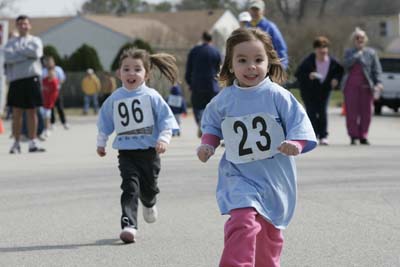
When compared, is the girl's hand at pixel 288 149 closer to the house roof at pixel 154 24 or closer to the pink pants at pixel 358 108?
the pink pants at pixel 358 108

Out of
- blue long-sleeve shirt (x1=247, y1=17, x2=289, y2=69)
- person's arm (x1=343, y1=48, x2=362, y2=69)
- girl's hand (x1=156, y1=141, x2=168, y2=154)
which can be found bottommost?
person's arm (x1=343, y1=48, x2=362, y2=69)

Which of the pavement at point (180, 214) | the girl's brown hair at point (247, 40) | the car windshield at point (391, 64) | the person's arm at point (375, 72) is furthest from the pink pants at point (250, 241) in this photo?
the car windshield at point (391, 64)

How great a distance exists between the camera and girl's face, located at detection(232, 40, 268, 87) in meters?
6.02

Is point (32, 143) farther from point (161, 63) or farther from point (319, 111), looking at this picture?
point (161, 63)

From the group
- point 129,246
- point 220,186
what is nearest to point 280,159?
point 220,186

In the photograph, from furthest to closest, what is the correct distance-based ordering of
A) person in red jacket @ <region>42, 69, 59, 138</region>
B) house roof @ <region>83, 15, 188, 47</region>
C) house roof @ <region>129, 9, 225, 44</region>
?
house roof @ <region>129, 9, 225, 44</region> → house roof @ <region>83, 15, 188, 47</region> → person in red jacket @ <region>42, 69, 59, 138</region>

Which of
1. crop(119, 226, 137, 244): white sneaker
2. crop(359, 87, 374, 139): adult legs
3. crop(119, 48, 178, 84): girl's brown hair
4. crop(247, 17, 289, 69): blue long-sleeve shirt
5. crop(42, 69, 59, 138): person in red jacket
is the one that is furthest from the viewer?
crop(42, 69, 59, 138): person in red jacket

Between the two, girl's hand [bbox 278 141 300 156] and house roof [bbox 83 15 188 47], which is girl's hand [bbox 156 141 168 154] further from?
house roof [bbox 83 15 188 47]

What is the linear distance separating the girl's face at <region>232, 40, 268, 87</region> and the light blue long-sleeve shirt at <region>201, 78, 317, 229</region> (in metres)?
0.06

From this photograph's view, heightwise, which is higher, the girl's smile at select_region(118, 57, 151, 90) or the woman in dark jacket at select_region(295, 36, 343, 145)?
the girl's smile at select_region(118, 57, 151, 90)

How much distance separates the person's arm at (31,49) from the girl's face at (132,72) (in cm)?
713

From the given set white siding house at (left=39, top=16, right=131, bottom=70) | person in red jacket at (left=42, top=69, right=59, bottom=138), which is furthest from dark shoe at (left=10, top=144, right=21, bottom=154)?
white siding house at (left=39, top=16, right=131, bottom=70)

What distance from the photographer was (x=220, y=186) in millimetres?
6074

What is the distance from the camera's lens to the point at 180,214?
9.29 metres
